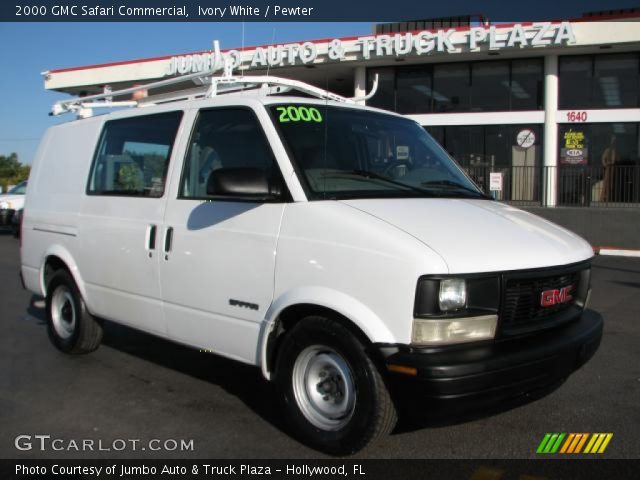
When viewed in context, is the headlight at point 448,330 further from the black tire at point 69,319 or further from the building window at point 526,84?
the building window at point 526,84

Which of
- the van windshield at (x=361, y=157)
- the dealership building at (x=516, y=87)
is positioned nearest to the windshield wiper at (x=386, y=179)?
the van windshield at (x=361, y=157)

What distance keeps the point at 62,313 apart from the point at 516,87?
17.2m

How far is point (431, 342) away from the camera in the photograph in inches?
Result: 120

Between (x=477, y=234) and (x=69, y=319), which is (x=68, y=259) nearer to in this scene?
(x=69, y=319)

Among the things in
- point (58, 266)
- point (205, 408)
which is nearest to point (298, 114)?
point (205, 408)

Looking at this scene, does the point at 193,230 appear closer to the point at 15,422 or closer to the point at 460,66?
the point at 15,422

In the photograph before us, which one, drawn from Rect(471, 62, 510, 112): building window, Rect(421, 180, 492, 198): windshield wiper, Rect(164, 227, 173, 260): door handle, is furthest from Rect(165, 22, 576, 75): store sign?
Rect(421, 180, 492, 198): windshield wiper

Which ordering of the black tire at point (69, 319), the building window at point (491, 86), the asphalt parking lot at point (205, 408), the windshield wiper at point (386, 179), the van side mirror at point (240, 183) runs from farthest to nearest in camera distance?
1. the building window at point (491, 86)
2. the black tire at point (69, 319)
3. the windshield wiper at point (386, 179)
4. the asphalt parking lot at point (205, 408)
5. the van side mirror at point (240, 183)

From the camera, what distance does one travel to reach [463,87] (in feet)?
65.3

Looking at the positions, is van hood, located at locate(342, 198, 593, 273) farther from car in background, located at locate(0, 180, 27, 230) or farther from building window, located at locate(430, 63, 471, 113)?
building window, located at locate(430, 63, 471, 113)

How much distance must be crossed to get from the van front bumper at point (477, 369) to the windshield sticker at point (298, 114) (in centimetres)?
167

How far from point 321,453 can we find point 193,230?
1.71 metres

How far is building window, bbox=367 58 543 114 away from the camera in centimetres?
1931

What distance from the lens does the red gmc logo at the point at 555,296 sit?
3.40m
